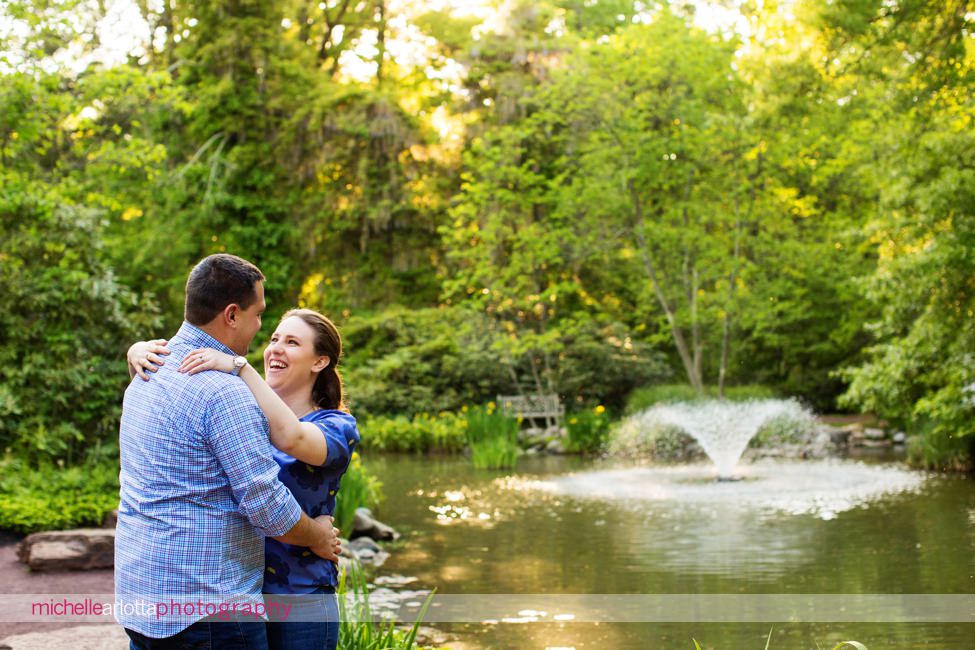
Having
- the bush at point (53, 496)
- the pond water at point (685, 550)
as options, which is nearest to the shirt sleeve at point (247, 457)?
the pond water at point (685, 550)

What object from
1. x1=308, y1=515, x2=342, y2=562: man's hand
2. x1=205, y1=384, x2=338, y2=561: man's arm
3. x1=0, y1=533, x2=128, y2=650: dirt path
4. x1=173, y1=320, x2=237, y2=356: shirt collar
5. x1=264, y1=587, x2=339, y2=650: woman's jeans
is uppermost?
x1=173, y1=320, x2=237, y2=356: shirt collar

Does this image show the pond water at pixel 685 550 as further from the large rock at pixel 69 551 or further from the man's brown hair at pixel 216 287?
the man's brown hair at pixel 216 287

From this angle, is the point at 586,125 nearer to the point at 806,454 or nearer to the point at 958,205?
the point at 806,454

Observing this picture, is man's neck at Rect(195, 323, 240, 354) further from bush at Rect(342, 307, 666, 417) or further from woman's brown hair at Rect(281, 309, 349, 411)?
bush at Rect(342, 307, 666, 417)

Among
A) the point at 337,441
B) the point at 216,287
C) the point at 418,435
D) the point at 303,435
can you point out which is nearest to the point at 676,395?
the point at 418,435

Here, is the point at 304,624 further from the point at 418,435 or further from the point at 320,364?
the point at 418,435

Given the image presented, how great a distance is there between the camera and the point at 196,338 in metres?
2.34

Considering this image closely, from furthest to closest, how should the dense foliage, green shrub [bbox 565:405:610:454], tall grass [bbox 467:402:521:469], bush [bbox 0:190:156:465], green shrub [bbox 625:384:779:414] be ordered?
green shrub [bbox 625:384:779:414] < green shrub [bbox 565:405:610:454] < tall grass [bbox 467:402:521:469] < the dense foliage < bush [bbox 0:190:156:465]

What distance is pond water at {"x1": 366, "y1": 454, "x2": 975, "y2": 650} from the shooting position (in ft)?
17.9

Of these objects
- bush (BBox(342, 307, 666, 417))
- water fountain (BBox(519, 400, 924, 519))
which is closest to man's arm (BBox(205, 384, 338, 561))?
water fountain (BBox(519, 400, 924, 519))

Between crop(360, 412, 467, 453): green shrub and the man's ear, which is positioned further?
crop(360, 412, 467, 453): green shrub

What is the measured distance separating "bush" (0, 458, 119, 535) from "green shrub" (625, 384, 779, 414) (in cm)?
1198

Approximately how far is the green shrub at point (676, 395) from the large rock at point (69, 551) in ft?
43.6

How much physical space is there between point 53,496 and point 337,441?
22.8 feet
